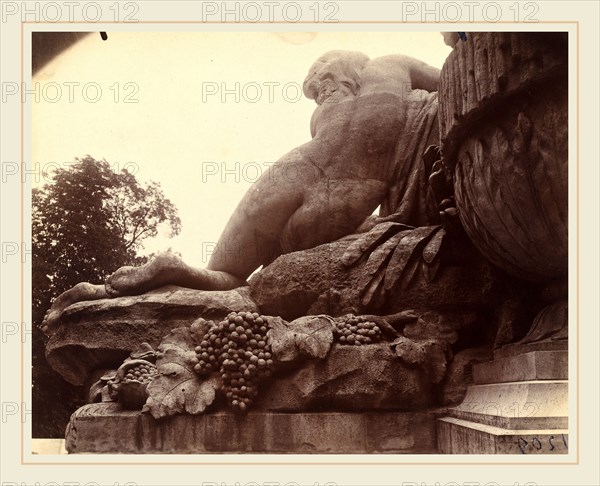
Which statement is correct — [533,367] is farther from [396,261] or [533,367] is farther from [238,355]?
[238,355]

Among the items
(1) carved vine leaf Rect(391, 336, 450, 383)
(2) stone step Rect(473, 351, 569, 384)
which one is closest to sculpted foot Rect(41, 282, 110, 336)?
(1) carved vine leaf Rect(391, 336, 450, 383)

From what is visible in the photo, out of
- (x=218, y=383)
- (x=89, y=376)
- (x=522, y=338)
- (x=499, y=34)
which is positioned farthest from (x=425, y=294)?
(x=89, y=376)

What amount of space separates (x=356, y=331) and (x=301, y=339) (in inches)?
9.5

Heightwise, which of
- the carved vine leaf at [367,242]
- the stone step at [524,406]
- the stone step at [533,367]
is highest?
the carved vine leaf at [367,242]

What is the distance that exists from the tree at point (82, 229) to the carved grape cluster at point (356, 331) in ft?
3.41

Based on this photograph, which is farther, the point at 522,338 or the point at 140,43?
the point at 140,43

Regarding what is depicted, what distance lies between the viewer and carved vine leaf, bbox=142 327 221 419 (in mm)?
2994

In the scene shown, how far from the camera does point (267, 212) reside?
3764 millimetres

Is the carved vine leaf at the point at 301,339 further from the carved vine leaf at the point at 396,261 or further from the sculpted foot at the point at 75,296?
the sculpted foot at the point at 75,296

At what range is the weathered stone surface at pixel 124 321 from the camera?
3.42 meters

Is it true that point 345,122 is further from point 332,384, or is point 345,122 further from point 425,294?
point 332,384

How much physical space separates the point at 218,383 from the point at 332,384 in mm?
451

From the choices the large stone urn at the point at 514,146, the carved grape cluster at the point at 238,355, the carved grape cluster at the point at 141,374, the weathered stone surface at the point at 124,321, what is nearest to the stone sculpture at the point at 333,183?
the weathered stone surface at the point at 124,321

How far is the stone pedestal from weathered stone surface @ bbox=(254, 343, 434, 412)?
179 millimetres
